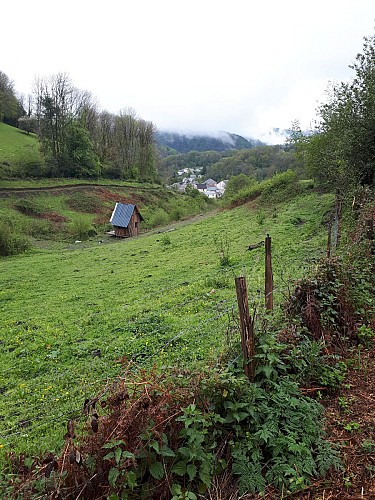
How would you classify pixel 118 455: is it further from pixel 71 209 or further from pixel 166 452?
pixel 71 209

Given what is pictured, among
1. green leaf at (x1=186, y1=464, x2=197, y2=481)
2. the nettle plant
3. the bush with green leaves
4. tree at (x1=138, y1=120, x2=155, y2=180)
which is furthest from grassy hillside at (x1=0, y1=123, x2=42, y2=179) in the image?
green leaf at (x1=186, y1=464, x2=197, y2=481)

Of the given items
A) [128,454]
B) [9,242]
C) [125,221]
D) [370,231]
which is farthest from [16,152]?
[128,454]

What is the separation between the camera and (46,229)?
4222 cm

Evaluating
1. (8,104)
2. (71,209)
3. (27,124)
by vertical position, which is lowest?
(71,209)

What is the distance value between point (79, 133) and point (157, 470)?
205ft

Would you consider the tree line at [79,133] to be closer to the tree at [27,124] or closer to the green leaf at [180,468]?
the tree at [27,124]

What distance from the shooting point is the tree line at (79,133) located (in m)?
59.2

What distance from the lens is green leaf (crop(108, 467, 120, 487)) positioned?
2.75 m

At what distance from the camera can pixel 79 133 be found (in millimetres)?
58844

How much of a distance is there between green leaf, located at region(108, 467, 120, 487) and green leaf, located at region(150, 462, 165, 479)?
30 centimetres

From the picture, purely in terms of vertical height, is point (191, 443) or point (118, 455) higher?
point (118, 455)

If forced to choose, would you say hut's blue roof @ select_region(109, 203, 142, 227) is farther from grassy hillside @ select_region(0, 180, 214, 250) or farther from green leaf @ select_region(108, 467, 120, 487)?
green leaf @ select_region(108, 467, 120, 487)

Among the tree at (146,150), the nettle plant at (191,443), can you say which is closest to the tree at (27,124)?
the tree at (146,150)

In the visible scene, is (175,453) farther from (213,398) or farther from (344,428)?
(344,428)
